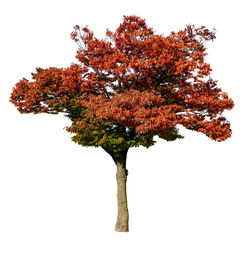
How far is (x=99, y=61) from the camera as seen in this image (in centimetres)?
1243

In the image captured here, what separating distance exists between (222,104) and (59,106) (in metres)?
6.05

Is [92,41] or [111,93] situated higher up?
[92,41]

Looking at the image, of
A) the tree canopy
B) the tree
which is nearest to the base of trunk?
the tree

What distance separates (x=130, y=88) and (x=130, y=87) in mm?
549

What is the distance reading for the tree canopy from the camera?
39.1 ft

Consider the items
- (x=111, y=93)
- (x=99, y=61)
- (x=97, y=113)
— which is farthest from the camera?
(x=111, y=93)

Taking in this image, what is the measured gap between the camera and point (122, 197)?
13.7m

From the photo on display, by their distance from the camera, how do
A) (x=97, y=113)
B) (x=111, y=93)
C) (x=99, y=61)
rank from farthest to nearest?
(x=111, y=93)
(x=99, y=61)
(x=97, y=113)

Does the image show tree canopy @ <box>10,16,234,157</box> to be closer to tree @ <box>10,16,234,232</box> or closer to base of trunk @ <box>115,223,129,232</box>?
tree @ <box>10,16,234,232</box>

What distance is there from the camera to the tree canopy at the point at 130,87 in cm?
1193

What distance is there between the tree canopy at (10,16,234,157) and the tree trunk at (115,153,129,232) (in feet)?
3.22

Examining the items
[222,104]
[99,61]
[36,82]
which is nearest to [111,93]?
[99,61]

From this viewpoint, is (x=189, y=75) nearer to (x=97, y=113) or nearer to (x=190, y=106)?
(x=190, y=106)

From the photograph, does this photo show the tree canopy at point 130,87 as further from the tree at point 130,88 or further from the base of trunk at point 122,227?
the base of trunk at point 122,227
